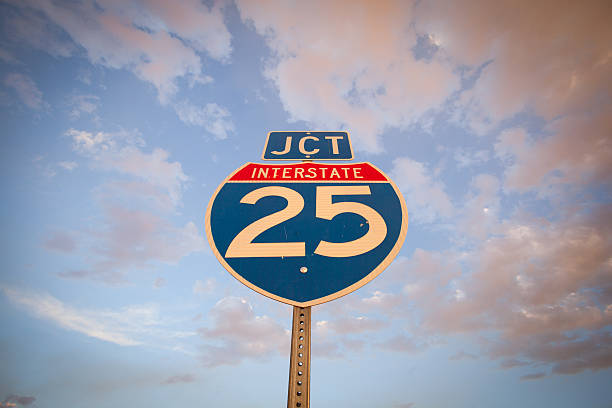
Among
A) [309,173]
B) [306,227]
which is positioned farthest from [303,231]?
[309,173]

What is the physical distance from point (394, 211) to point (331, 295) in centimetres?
100

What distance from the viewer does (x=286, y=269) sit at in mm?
2588

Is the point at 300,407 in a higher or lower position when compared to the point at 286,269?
lower

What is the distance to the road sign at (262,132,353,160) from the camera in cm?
357

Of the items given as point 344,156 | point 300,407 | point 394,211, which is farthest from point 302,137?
point 300,407

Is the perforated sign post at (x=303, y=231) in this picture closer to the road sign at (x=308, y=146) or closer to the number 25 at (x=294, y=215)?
the number 25 at (x=294, y=215)

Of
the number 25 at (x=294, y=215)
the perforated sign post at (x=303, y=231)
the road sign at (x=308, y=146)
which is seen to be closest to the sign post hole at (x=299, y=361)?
the perforated sign post at (x=303, y=231)

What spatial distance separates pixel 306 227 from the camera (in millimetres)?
2822

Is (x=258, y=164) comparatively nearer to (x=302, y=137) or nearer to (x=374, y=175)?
(x=302, y=137)

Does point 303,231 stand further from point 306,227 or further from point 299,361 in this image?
point 299,361

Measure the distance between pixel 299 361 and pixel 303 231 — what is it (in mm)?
1039

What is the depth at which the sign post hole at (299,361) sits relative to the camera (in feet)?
7.10

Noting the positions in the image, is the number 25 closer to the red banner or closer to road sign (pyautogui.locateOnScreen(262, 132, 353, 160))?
the red banner

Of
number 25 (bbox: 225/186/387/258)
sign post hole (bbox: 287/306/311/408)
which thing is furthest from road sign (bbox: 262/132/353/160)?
sign post hole (bbox: 287/306/311/408)
